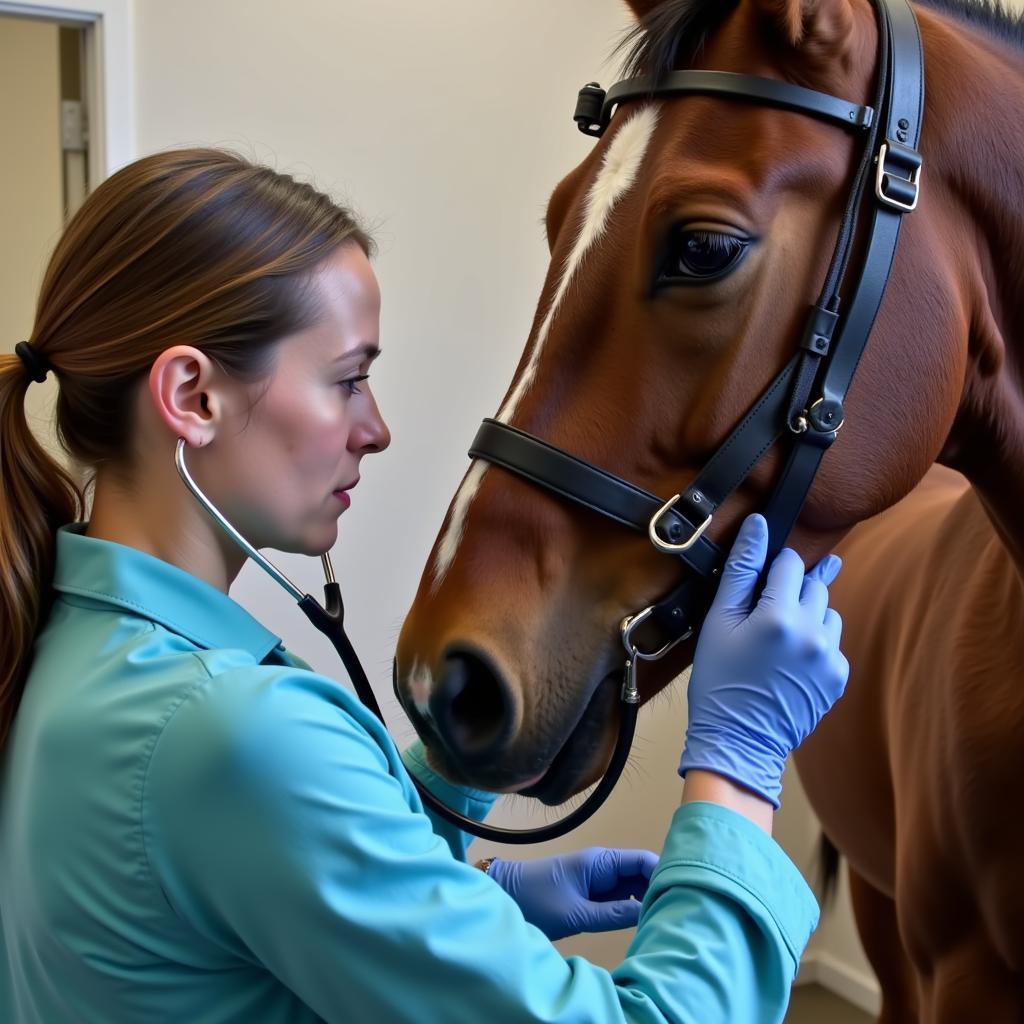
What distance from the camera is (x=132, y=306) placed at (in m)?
0.73

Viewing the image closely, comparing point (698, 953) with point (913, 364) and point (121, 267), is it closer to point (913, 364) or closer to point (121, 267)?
point (913, 364)

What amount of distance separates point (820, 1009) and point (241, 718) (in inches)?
92.9

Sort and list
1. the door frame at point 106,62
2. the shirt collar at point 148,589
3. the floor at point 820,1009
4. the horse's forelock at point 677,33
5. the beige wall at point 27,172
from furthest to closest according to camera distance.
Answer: the floor at point 820,1009
the beige wall at point 27,172
the door frame at point 106,62
the horse's forelock at point 677,33
the shirt collar at point 148,589

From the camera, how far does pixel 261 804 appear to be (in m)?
0.54

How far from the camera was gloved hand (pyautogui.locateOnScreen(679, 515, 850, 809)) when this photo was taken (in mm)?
712

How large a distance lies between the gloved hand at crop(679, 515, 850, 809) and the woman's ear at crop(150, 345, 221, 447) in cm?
38

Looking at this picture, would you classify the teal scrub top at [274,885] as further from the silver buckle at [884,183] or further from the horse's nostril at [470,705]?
the silver buckle at [884,183]

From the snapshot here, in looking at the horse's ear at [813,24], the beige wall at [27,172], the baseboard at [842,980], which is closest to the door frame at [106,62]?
the beige wall at [27,172]

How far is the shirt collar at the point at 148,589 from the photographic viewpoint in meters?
0.67

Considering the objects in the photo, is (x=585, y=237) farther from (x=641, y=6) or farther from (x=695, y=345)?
(x=641, y=6)

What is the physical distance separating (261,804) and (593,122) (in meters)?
0.65

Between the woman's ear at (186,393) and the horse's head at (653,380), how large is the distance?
7.3 inches

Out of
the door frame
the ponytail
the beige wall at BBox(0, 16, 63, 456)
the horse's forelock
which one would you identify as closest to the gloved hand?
the horse's forelock

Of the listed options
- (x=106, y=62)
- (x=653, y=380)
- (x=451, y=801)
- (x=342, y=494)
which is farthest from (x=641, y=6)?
(x=106, y=62)
